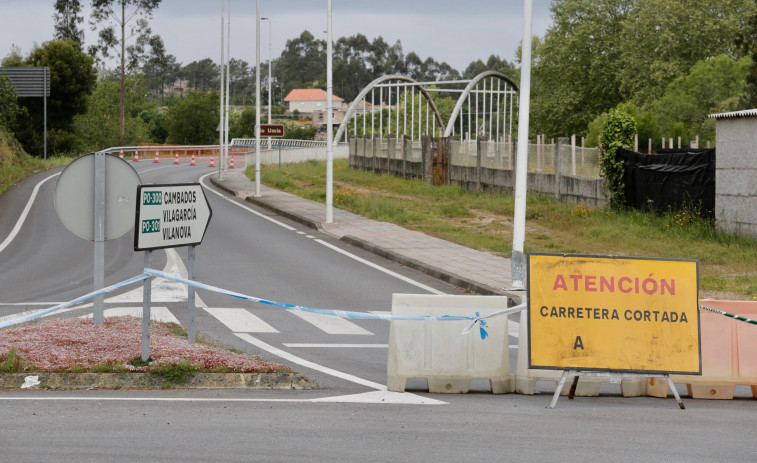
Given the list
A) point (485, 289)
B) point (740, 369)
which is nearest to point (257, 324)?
point (485, 289)

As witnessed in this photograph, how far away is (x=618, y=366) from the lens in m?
8.42

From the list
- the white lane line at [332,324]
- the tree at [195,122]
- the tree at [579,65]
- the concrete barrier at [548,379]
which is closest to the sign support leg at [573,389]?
the concrete barrier at [548,379]

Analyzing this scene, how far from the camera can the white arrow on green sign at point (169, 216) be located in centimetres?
911

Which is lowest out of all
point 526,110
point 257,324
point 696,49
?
point 257,324

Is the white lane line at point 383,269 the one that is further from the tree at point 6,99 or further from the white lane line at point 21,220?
the tree at point 6,99

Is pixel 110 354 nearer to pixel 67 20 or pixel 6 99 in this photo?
pixel 6 99

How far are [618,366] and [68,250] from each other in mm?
15409

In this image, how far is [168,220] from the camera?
9.42 metres

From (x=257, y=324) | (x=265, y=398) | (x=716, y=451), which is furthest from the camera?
(x=257, y=324)

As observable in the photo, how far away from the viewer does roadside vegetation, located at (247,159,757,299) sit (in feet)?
61.2

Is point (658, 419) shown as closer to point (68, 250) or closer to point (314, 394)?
point (314, 394)

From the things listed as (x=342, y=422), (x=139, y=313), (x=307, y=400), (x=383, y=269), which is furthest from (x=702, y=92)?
(x=342, y=422)

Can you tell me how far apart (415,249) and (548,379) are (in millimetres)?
12621

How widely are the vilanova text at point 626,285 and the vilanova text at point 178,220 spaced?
3.65m
